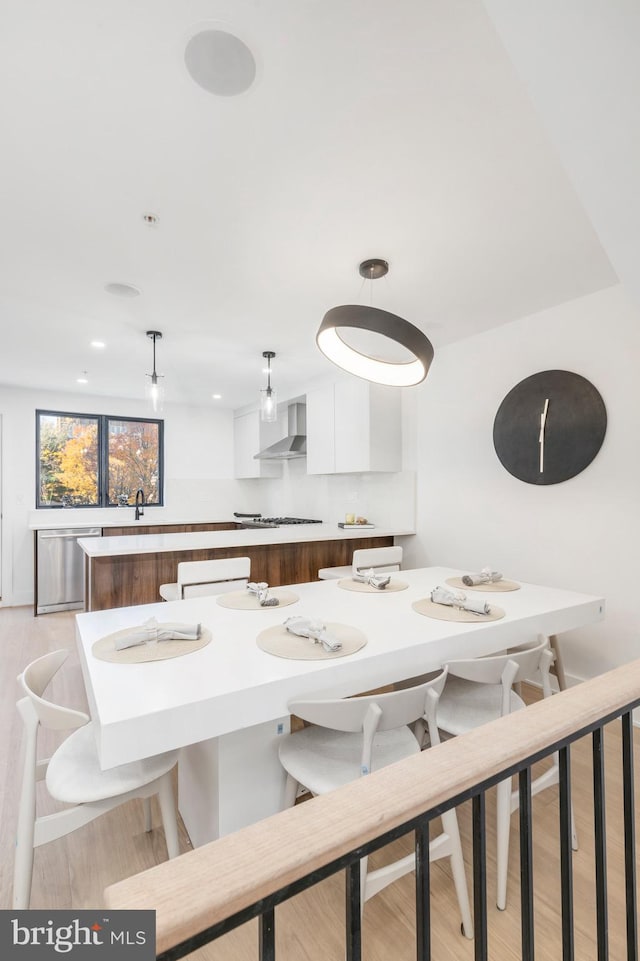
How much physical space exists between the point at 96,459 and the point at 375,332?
4.57 metres

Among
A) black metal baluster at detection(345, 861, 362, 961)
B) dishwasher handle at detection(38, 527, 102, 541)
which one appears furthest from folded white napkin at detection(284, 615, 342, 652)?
dishwasher handle at detection(38, 527, 102, 541)

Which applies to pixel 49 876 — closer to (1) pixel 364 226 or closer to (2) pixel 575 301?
(1) pixel 364 226

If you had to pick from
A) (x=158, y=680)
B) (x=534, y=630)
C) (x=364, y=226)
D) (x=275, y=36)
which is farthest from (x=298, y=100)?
(x=534, y=630)

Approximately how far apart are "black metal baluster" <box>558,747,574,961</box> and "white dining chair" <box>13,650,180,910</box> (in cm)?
104

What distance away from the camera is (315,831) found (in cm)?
52

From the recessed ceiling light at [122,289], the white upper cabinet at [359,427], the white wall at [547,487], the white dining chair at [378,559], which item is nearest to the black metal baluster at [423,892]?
the white dining chair at [378,559]

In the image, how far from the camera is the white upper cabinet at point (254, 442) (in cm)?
579

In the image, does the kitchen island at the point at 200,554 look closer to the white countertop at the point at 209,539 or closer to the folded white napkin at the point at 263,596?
the white countertop at the point at 209,539

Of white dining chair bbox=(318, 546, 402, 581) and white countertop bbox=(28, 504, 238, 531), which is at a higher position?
white countertop bbox=(28, 504, 238, 531)

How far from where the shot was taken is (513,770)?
0.69 m

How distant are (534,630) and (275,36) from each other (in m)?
2.14

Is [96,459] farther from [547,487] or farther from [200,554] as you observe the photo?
[547,487]

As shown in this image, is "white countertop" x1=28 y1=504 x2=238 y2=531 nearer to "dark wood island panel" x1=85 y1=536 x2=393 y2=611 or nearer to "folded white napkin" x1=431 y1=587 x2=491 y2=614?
"dark wood island panel" x1=85 y1=536 x2=393 y2=611

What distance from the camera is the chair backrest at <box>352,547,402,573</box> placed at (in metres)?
3.06
